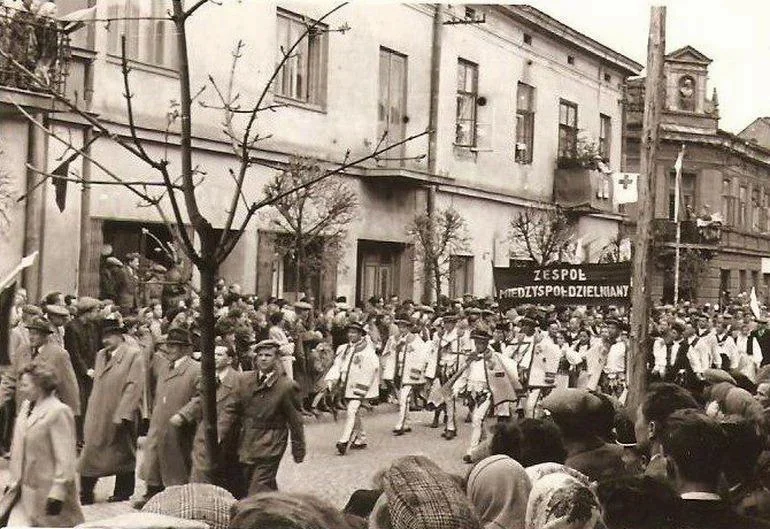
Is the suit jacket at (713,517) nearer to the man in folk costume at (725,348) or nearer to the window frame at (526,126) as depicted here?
the man in folk costume at (725,348)

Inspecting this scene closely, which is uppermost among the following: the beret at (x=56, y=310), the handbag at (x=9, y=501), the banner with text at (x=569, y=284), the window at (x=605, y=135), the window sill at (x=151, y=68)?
the window at (x=605, y=135)

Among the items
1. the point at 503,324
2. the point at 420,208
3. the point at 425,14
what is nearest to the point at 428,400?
the point at 503,324

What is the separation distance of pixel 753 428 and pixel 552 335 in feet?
37.9

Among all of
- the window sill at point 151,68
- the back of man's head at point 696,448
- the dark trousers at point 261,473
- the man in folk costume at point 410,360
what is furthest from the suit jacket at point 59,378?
the window sill at point 151,68

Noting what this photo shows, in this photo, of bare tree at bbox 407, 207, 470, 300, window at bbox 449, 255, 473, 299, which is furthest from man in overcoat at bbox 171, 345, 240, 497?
window at bbox 449, 255, 473, 299

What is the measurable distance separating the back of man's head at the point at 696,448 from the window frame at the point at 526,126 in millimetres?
17243

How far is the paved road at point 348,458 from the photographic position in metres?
9.51

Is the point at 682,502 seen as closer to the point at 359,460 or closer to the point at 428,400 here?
the point at 359,460

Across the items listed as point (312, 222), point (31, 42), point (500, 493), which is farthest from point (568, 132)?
point (500, 493)

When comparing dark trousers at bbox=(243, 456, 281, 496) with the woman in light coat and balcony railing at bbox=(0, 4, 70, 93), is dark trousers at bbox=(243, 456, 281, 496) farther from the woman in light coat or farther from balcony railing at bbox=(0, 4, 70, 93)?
balcony railing at bbox=(0, 4, 70, 93)

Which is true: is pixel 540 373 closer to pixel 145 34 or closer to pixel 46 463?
pixel 145 34

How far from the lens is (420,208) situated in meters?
21.4

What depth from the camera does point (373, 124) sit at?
65.3 ft

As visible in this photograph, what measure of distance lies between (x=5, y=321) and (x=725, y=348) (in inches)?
553
